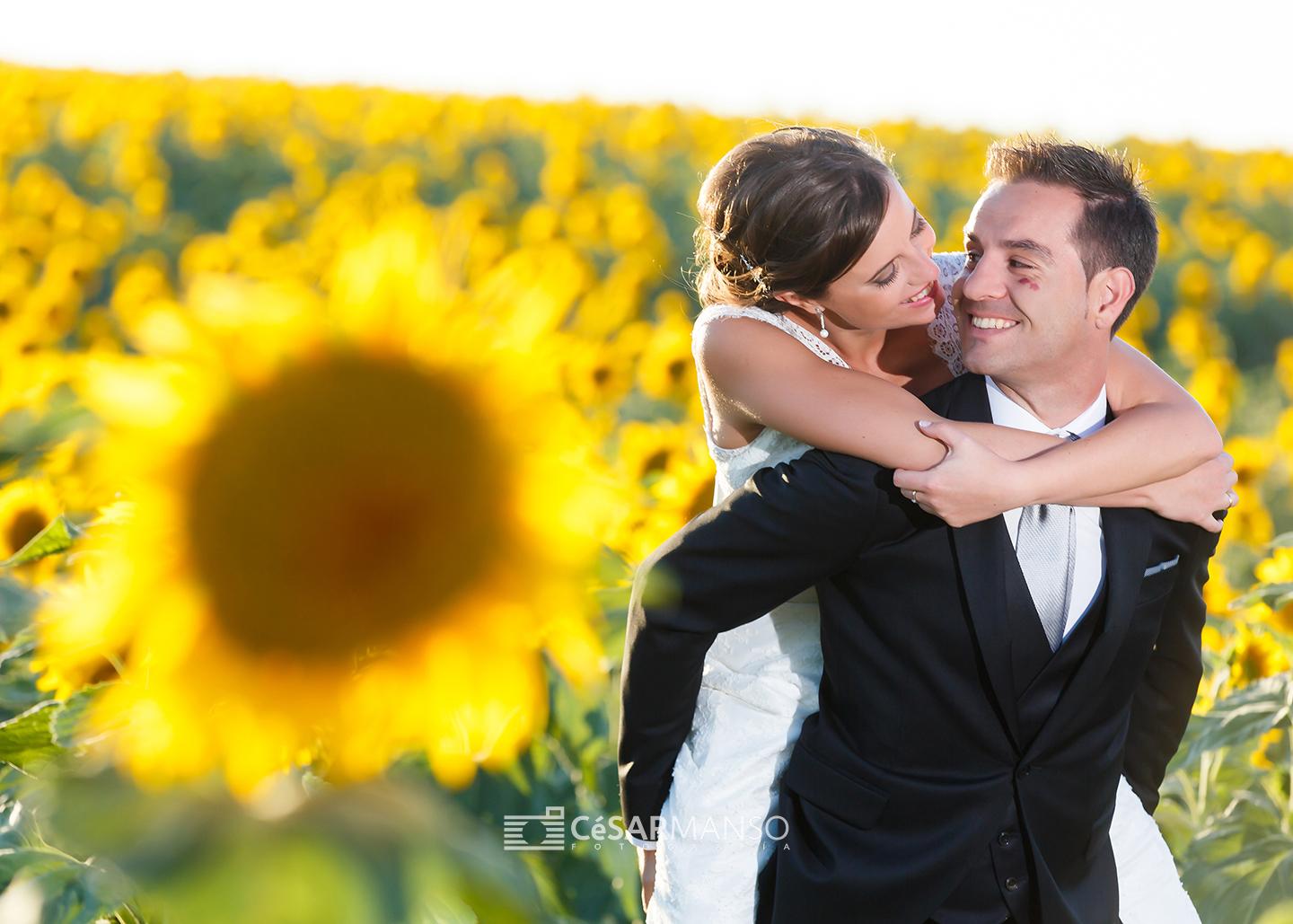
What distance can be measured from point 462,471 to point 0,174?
792cm

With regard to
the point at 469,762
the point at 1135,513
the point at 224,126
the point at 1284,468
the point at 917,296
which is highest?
the point at 224,126

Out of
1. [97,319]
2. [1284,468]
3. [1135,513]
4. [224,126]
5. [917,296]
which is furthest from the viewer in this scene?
[224,126]

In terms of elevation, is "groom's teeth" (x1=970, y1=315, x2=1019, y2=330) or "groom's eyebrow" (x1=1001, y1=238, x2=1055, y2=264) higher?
"groom's eyebrow" (x1=1001, y1=238, x2=1055, y2=264)

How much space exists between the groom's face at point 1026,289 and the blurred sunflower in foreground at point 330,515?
770 millimetres

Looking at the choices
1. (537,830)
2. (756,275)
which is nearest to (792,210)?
(756,275)

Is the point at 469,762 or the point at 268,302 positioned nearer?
the point at 268,302

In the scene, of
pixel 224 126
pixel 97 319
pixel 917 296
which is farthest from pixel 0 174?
pixel 917 296

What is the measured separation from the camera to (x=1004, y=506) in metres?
1.41

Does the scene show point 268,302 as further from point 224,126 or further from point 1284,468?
point 224,126

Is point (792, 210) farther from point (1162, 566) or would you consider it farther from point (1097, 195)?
point (1162, 566)

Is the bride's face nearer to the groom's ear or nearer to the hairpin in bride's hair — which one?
the hairpin in bride's hair

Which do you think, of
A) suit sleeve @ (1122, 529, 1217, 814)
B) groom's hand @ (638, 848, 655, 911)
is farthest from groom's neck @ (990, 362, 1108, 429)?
groom's hand @ (638, 848, 655, 911)

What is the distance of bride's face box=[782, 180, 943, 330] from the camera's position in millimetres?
1652

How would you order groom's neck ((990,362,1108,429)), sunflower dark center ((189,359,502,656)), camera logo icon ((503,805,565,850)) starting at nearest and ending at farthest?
sunflower dark center ((189,359,502,656)), groom's neck ((990,362,1108,429)), camera logo icon ((503,805,565,850))
